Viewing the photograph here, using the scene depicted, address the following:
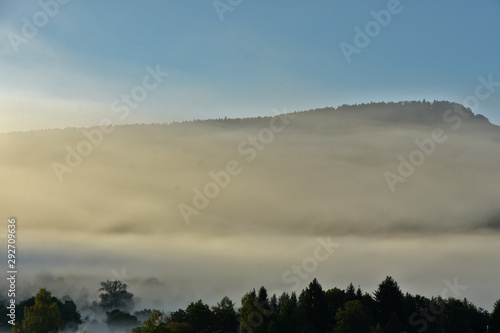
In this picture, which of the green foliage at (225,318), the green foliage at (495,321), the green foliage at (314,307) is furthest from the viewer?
the green foliage at (225,318)

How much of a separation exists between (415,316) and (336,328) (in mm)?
17147

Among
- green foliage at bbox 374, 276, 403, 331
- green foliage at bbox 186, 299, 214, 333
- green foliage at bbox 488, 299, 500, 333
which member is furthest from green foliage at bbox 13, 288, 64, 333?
green foliage at bbox 488, 299, 500, 333

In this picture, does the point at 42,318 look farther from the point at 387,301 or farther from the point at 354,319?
the point at 387,301

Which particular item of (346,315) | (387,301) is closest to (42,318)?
(346,315)

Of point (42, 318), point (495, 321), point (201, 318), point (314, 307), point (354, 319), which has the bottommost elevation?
point (495, 321)

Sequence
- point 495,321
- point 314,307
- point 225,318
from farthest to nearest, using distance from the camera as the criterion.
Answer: point 225,318 → point 314,307 → point 495,321

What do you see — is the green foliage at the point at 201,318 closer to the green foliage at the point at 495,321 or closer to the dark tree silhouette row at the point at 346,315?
the dark tree silhouette row at the point at 346,315

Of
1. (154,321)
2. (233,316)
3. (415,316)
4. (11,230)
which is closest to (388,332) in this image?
(415,316)

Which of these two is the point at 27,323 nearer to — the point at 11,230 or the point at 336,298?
the point at 11,230

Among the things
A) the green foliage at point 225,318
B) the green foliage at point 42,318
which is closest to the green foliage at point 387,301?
the green foliage at point 225,318

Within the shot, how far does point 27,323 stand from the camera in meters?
160

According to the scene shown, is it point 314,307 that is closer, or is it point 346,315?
point 346,315

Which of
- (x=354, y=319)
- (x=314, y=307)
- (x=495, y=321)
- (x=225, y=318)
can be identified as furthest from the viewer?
(x=225, y=318)

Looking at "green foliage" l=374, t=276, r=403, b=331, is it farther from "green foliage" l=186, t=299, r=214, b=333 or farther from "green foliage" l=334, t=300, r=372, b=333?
"green foliage" l=186, t=299, r=214, b=333
